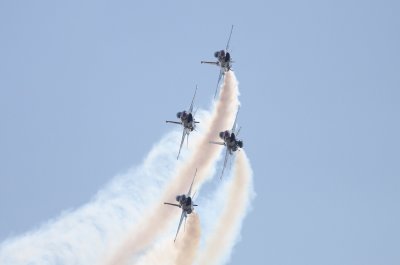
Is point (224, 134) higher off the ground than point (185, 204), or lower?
higher

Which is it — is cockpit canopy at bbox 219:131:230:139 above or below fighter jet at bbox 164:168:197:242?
above

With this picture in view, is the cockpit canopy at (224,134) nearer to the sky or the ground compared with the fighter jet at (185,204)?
nearer to the sky

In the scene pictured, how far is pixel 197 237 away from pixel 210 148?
1220 centimetres

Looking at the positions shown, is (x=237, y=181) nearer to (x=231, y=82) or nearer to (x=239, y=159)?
(x=239, y=159)

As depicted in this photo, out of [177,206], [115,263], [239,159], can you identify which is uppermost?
[239,159]

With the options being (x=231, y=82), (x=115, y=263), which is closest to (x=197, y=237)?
(x=115, y=263)

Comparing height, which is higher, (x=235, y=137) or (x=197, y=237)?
(x=235, y=137)

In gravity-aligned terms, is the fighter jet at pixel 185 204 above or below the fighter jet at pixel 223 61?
below

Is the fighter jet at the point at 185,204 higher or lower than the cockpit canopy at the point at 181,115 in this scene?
lower

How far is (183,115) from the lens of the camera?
13225 centimetres

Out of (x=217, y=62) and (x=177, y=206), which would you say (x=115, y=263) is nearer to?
(x=177, y=206)

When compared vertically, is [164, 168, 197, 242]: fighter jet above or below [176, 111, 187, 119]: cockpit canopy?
below

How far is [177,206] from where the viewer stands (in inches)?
5148

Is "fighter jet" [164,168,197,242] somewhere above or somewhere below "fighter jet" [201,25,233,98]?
below
